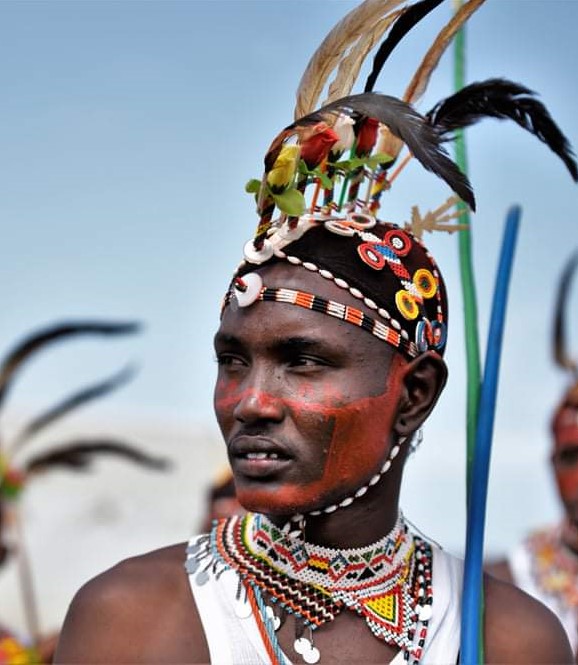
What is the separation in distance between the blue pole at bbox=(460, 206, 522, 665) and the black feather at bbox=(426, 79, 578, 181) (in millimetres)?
302

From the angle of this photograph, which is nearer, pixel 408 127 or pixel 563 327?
pixel 408 127

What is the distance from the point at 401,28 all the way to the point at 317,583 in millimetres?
1353

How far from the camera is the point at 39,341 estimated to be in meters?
6.80

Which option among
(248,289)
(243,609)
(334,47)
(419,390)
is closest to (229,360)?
(248,289)

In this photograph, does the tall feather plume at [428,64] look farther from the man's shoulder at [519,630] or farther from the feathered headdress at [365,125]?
the man's shoulder at [519,630]

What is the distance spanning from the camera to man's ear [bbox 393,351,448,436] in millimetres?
2809

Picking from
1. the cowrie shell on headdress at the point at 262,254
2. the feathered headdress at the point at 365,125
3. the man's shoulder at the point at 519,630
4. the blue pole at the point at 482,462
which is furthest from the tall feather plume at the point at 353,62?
the man's shoulder at the point at 519,630

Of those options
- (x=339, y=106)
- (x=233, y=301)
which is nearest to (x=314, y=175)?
(x=339, y=106)

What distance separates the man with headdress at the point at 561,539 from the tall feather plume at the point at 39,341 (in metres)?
2.73

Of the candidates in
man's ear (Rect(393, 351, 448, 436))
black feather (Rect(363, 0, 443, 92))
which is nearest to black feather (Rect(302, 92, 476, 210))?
black feather (Rect(363, 0, 443, 92))

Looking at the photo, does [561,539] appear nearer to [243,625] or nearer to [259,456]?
[243,625]

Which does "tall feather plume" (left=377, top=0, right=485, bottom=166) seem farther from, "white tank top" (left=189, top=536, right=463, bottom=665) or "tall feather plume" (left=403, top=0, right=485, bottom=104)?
Result: "white tank top" (left=189, top=536, right=463, bottom=665)

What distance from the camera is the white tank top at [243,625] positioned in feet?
8.73

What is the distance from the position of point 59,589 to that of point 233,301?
32.0 feet
